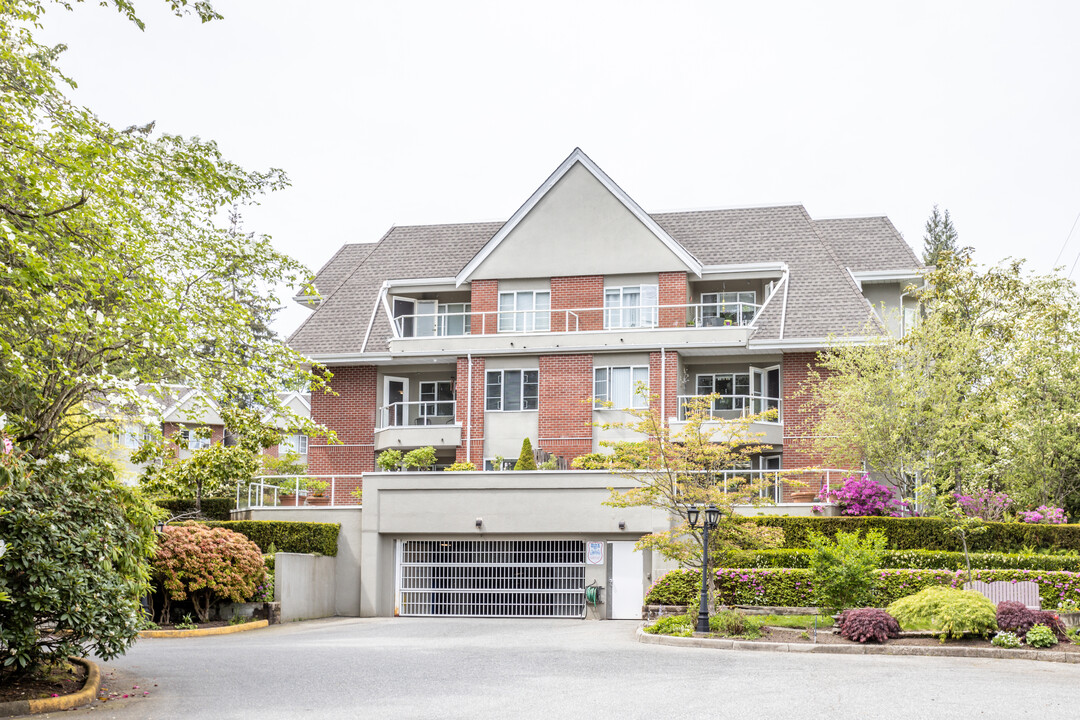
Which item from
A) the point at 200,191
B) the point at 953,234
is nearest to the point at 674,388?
the point at 200,191

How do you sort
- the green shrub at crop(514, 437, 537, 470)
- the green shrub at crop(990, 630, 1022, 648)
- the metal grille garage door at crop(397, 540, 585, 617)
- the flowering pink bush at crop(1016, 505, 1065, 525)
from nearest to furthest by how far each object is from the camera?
the green shrub at crop(990, 630, 1022, 648), the flowering pink bush at crop(1016, 505, 1065, 525), the metal grille garage door at crop(397, 540, 585, 617), the green shrub at crop(514, 437, 537, 470)

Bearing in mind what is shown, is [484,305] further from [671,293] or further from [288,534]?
[288,534]

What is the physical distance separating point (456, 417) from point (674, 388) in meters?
7.01

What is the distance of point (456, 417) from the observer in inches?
1436

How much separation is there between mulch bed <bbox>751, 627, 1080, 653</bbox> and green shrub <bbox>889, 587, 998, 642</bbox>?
6.6 inches

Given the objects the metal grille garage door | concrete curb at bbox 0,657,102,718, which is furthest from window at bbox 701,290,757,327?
concrete curb at bbox 0,657,102,718

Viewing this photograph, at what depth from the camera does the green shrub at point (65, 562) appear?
12.1 meters

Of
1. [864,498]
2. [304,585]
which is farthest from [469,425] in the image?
[864,498]

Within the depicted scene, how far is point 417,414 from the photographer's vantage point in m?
37.8

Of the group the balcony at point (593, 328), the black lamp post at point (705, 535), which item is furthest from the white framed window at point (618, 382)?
the black lamp post at point (705, 535)

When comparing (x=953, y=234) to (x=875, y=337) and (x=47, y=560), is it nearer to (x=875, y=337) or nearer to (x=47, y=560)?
(x=875, y=337)

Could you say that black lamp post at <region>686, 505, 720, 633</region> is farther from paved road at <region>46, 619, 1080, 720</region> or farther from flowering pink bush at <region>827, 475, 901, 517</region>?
flowering pink bush at <region>827, 475, 901, 517</region>

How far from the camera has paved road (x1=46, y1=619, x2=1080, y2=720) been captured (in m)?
11.9

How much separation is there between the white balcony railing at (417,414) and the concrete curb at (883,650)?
1875cm
